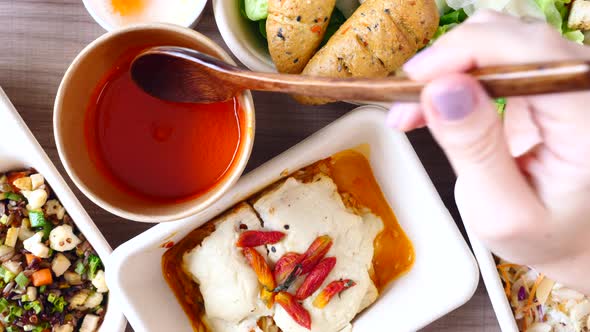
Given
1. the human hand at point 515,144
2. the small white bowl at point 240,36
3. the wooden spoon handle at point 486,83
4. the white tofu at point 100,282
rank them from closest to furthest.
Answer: the wooden spoon handle at point 486,83 → the human hand at point 515,144 → the small white bowl at point 240,36 → the white tofu at point 100,282

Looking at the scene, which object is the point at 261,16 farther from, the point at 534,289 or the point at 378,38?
the point at 534,289

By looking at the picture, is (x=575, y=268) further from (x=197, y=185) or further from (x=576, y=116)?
(x=197, y=185)

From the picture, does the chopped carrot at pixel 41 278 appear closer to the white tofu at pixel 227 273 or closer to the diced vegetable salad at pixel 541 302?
the white tofu at pixel 227 273

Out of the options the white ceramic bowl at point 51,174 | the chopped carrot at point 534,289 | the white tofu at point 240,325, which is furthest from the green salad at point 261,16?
the chopped carrot at point 534,289

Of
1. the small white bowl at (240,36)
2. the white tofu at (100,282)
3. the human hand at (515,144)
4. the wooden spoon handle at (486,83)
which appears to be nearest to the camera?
the wooden spoon handle at (486,83)

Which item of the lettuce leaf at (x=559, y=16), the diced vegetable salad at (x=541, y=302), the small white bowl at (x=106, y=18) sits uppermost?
the small white bowl at (x=106, y=18)

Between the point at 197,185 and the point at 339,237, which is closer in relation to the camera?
the point at 197,185

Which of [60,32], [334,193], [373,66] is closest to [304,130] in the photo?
[334,193]
